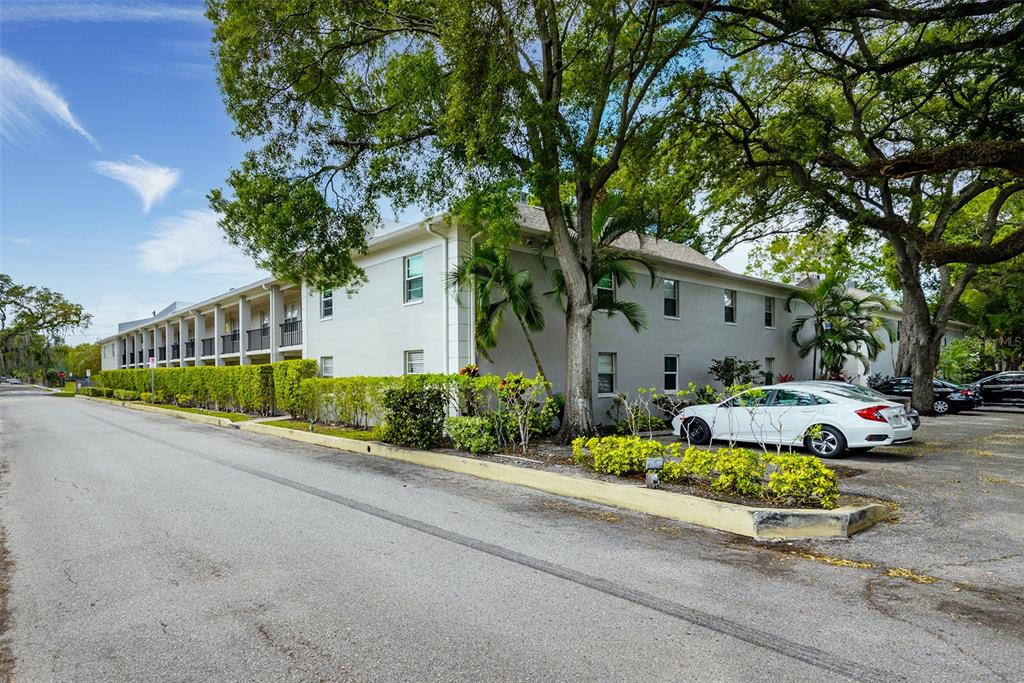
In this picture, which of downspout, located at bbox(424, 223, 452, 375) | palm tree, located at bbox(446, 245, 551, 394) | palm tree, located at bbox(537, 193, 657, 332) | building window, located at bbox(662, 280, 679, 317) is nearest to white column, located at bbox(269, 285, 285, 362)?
downspout, located at bbox(424, 223, 452, 375)

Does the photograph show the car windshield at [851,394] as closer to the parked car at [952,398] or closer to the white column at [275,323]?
the parked car at [952,398]

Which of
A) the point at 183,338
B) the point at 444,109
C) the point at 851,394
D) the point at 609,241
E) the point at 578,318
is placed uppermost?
the point at 444,109

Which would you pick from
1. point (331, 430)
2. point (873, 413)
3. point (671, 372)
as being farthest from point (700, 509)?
point (671, 372)

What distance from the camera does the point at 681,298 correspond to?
1952 cm

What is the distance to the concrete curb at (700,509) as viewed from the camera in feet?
19.6

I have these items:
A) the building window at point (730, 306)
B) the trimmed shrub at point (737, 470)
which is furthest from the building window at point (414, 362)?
the building window at point (730, 306)

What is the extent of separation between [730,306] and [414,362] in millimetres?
12892

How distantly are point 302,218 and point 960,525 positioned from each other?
12.5 metres

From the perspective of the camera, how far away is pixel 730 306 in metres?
21.8

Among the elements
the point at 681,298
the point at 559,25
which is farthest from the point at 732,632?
the point at 681,298

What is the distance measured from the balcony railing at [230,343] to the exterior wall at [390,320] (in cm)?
1085

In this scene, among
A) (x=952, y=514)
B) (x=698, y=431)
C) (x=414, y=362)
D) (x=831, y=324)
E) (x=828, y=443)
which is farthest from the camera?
(x=831, y=324)

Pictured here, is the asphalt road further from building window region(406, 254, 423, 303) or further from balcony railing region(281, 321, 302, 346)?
balcony railing region(281, 321, 302, 346)

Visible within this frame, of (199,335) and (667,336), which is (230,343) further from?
(667,336)
